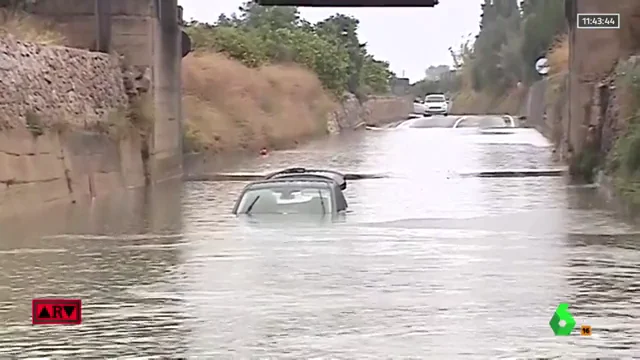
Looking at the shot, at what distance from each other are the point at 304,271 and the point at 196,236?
5.22 m

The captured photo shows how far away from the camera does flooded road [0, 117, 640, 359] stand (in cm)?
1056

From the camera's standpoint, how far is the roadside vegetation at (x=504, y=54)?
249ft

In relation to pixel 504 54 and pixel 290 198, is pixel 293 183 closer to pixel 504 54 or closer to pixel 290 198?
pixel 290 198

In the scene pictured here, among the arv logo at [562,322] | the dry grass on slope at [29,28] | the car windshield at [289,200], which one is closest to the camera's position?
the arv logo at [562,322]

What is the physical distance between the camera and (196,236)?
794 inches

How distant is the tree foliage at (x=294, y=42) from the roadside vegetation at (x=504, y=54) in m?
10.7

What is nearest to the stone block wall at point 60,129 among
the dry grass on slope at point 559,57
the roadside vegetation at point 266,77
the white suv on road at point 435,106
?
the roadside vegetation at point 266,77

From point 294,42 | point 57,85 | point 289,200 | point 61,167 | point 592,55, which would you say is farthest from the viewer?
point 294,42

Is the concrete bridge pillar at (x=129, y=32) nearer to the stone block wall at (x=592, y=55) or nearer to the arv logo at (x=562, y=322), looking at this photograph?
the stone block wall at (x=592, y=55)

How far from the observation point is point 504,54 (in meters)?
95.8

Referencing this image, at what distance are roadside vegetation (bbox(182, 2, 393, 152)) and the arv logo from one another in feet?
102

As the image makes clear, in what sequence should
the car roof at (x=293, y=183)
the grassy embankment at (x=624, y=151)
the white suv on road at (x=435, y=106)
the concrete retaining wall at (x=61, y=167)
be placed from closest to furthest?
1. the car roof at (x=293, y=183)
2. the concrete retaining wall at (x=61, y=167)
3. the grassy embankment at (x=624, y=151)
4. the white suv on road at (x=435, y=106)

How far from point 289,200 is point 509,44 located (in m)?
75.5
